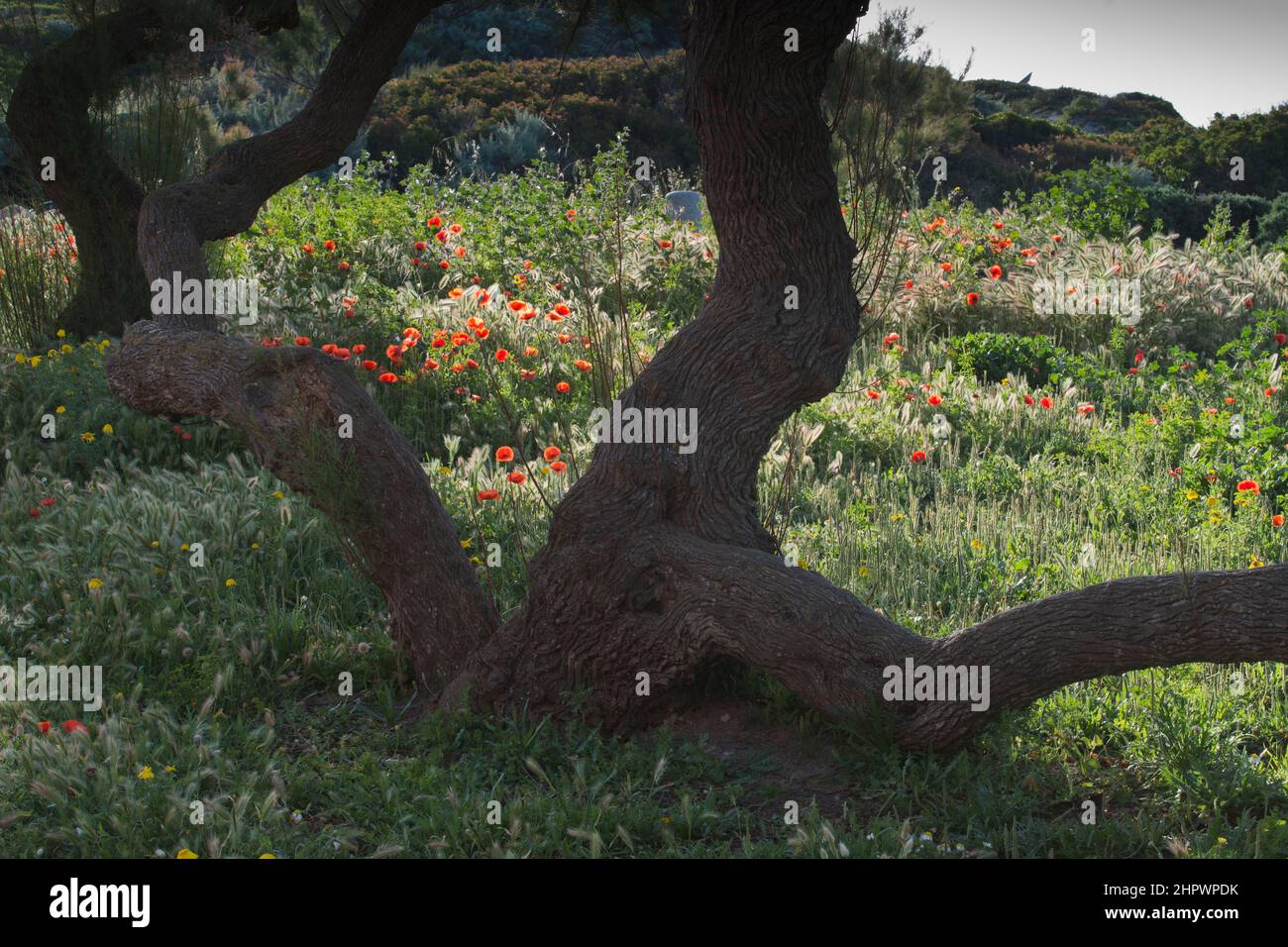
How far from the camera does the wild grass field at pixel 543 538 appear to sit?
3512mm

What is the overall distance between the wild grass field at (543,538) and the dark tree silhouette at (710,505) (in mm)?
174

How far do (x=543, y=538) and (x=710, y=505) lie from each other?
4.44 ft

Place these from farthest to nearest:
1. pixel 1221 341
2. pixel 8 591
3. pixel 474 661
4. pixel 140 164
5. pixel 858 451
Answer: pixel 1221 341 < pixel 140 164 < pixel 858 451 < pixel 8 591 < pixel 474 661

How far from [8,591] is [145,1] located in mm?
4232

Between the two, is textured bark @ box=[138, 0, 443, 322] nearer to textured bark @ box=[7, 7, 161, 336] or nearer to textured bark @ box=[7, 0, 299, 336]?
textured bark @ box=[7, 0, 299, 336]

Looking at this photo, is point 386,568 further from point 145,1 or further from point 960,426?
point 145,1

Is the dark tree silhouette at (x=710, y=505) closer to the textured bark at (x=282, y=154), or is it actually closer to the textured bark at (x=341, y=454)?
the textured bark at (x=341, y=454)

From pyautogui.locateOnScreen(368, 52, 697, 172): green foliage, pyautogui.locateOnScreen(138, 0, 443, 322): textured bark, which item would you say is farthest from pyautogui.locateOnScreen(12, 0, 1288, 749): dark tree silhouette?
pyautogui.locateOnScreen(368, 52, 697, 172): green foliage

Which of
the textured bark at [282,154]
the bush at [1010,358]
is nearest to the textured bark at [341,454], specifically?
the textured bark at [282,154]

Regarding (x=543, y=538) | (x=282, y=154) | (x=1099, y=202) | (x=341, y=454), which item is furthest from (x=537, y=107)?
(x=341, y=454)

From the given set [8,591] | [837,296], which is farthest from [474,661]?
[8,591]

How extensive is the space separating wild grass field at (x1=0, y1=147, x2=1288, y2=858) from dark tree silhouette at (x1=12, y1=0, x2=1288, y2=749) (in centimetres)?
17

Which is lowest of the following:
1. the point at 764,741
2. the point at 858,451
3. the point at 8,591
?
the point at 764,741

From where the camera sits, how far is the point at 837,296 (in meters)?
4.26
